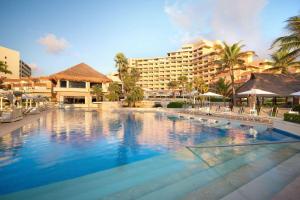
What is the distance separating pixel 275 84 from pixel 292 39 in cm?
1089

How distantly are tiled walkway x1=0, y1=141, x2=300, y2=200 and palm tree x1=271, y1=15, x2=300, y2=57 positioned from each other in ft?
40.7

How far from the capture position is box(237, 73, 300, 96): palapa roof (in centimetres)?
2659

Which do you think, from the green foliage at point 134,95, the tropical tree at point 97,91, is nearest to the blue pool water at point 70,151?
the green foliage at point 134,95

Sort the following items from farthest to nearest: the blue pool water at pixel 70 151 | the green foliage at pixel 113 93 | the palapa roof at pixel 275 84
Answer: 1. the green foliage at pixel 113 93
2. the palapa roof at pixel 275 84
3. the blue pool water at pixel 70 151

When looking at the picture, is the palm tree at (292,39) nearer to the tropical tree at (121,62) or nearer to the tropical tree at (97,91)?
the tropical tree at (97,91)

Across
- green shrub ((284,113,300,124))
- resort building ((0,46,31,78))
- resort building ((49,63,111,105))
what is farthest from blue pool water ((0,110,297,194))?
resort building ((0,46,31,78))

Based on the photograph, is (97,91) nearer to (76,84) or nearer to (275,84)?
(76,84)

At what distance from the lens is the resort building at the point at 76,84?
48.2 metres

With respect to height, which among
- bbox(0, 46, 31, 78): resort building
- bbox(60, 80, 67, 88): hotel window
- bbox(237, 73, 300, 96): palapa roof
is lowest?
bbox(237, 73, 300, 96): palapa roof

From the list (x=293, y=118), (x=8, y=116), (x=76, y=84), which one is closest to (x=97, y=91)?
(x=76, y=84)

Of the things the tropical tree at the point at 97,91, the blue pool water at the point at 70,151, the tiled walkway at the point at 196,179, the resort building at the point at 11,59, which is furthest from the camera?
the resort building at the point at 11,59

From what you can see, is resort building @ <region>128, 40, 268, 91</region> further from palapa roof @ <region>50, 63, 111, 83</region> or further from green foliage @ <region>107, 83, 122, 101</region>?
green foliage @ <region>107, 83, 122, 101</region>

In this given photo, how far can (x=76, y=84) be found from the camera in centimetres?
5034

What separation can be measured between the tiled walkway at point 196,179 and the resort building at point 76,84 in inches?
1734
